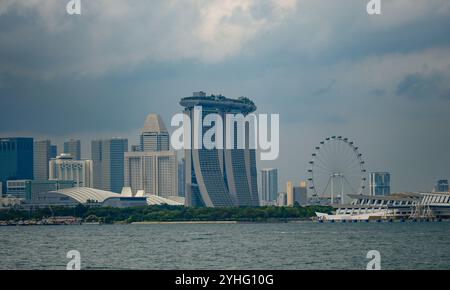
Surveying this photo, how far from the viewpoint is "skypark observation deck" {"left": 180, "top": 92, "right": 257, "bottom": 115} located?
6629 inches

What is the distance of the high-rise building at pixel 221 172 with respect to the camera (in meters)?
171

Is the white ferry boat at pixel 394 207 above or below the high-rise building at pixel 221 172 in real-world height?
below

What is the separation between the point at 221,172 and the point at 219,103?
11.9 m

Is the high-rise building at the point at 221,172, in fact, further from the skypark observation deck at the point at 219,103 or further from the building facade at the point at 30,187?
the building facade at the point at 30,187

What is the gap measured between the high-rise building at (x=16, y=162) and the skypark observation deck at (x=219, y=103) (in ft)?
112

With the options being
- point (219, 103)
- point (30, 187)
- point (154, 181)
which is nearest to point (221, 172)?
point (219, 103)

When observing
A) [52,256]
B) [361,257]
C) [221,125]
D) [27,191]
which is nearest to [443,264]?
[361,257]

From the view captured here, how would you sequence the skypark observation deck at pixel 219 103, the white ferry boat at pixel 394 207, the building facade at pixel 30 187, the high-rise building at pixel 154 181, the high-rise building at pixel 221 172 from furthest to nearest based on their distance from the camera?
1. the high-rise building at pixel 154 181
2. the building facade at pixel 30 187
3. the high-rise building at pixel 221 172
4. the skypark observation deck at pixel 219 103
5. the white ferry boat at pixel 394 207

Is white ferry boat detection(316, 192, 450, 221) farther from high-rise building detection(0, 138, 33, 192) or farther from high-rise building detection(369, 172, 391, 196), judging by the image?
high-rise building detection(0, 138, 33, 192)

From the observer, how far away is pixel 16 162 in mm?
186875

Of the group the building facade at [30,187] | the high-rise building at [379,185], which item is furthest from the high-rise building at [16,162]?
the high-rise building at [379,185]

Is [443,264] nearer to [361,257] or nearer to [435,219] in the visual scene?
[361,257]

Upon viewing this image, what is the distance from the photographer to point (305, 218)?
13062cm
